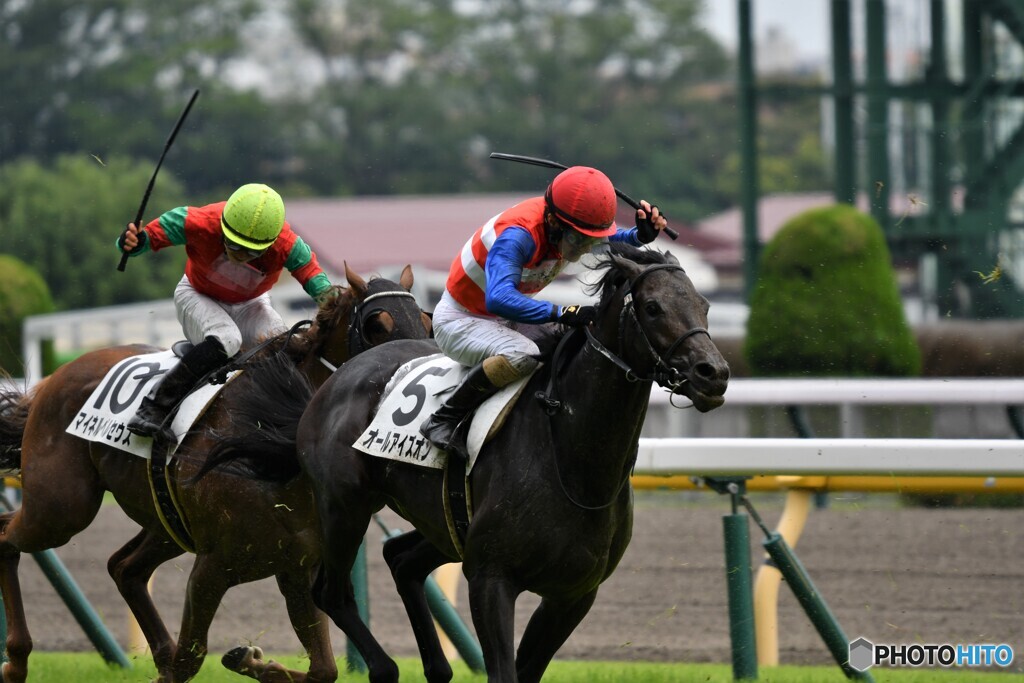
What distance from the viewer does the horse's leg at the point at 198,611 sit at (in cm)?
496

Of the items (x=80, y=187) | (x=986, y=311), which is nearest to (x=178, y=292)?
(x=986, y=311)

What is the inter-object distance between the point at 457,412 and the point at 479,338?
0.75 ft

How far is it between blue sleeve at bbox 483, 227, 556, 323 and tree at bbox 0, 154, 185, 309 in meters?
17.9

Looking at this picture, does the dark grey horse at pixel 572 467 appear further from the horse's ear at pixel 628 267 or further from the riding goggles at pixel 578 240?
the riding goggles at pixel 578 240

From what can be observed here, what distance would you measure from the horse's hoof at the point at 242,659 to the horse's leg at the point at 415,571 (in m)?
0.52

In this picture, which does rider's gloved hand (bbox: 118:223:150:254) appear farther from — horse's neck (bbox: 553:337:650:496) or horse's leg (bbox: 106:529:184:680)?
horse's neck (bbox: 553:337:650:496)

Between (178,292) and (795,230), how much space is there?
6.75m

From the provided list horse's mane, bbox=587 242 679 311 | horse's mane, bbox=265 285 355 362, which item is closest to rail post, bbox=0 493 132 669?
horse's mane, bbox=265 285 355 362

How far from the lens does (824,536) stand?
27.4 feet

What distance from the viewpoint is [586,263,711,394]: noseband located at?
3781mm

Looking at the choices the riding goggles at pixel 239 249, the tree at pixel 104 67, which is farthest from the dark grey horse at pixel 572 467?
the tree at pixel 104 67

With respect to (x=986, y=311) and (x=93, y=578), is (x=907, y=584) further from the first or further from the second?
(x=986, y=311)

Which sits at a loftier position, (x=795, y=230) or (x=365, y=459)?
(x=365, y=459)

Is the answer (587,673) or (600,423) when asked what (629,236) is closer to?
(600,423)
